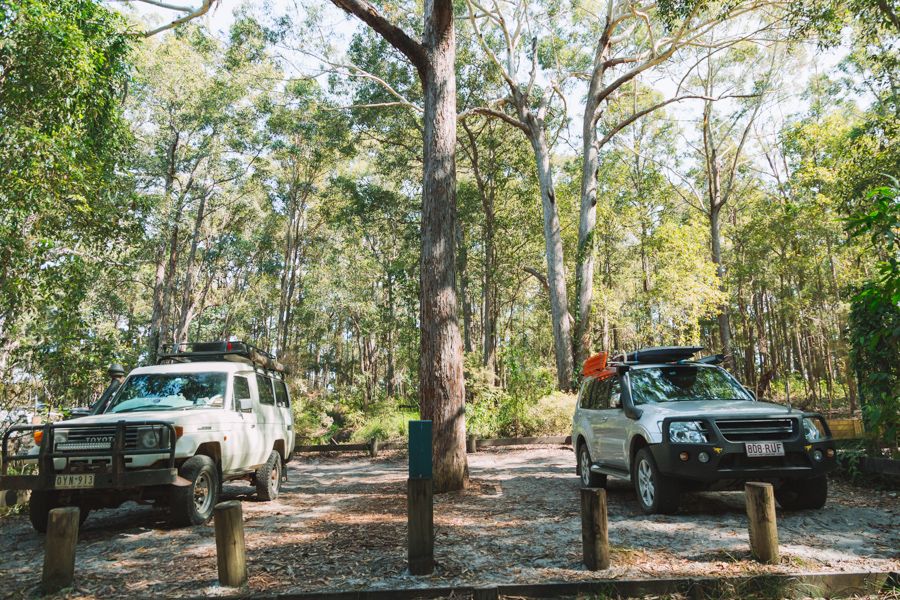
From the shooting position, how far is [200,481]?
6.97 metres

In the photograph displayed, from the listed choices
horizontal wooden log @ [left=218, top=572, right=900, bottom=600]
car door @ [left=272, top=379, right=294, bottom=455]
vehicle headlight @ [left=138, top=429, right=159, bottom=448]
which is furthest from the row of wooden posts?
car door @ [left=272, top=379, right=294, bottom=455]

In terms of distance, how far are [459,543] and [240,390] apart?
447 cm

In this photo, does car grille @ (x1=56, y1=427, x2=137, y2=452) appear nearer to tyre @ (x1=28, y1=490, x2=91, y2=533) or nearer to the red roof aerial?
tyre @ (x1=28, y1=490, x2=91, y2=533)

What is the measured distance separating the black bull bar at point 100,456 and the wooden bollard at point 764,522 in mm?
5799

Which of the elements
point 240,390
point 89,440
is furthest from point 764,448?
point 89,440

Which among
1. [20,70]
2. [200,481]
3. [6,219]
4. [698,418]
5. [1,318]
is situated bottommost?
[200,481]

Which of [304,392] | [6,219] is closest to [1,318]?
[6,219]

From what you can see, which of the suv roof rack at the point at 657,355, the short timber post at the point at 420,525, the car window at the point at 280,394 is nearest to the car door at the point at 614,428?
the suv roof rack at the point at 657,355

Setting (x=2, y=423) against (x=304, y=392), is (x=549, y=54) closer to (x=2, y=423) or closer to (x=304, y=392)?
(x=304, y=392)

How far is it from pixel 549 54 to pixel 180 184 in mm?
18554

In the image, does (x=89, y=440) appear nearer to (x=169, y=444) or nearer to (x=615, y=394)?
(x=169, y=444)

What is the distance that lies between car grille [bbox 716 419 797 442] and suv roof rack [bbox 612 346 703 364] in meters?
1.93

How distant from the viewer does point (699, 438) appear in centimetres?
595

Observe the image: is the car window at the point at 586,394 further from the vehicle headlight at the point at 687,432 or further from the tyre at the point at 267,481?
the tyre at the point at 267,481
